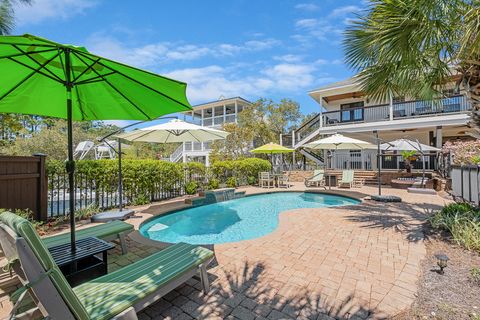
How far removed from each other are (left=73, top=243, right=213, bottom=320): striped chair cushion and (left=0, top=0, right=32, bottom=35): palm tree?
10451mm

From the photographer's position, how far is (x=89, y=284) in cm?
245

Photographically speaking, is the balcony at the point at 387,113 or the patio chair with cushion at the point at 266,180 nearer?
the patio chair with cushion at the point at 266,180

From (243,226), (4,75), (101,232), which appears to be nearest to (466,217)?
(243,226)

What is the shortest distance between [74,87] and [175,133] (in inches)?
180

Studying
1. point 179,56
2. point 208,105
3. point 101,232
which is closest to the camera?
point 101,232

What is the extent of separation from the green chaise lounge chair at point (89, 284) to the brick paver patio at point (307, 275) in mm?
425

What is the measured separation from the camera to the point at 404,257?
4223mm

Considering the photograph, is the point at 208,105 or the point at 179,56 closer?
the point at 179,56

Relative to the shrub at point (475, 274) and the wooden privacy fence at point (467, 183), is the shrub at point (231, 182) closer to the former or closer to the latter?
the wooden privacy fence at point (467, 183)

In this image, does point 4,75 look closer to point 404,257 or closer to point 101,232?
point 101,232

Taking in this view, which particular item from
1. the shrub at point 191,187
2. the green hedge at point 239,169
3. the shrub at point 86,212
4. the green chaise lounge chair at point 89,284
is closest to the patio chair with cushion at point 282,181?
the green hedge at point 239,169

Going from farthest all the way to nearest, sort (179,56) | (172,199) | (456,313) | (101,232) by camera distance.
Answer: (179,56) → (172,199) → (101,232) → (456,313)

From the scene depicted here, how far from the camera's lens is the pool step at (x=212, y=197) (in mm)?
9727

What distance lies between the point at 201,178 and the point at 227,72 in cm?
1055
